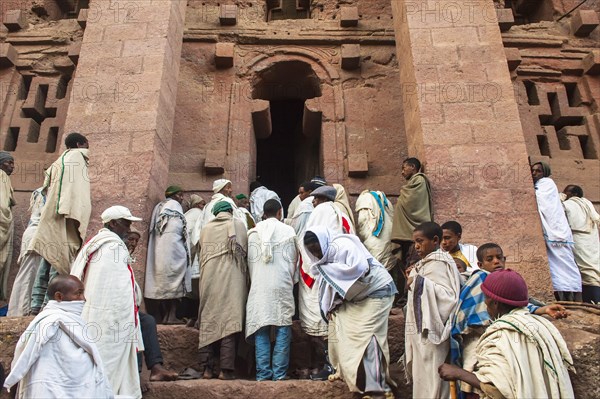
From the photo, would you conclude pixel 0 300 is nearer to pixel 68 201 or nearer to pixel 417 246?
pixel 68 201

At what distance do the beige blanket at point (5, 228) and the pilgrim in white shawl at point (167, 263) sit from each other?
75.4 inches

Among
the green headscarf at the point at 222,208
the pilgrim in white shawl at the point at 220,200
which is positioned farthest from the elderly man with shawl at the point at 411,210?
the green headscarf at the point at 222,208

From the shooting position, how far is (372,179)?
8.85 meters

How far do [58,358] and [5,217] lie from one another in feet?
13.6

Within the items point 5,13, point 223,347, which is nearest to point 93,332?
point 223,347

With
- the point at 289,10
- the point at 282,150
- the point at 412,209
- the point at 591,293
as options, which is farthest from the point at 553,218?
the point at 282,150

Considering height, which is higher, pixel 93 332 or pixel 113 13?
pixel 113 13

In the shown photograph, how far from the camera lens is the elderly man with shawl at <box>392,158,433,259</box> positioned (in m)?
6.35

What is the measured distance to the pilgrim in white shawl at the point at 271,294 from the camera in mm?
5258

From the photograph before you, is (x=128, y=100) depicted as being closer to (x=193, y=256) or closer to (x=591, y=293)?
(x=193, y=256)

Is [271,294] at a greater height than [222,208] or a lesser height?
lesser

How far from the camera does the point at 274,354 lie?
5262mm

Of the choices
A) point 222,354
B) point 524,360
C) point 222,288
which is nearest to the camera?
point 524,360

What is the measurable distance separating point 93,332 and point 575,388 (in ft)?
11.1
